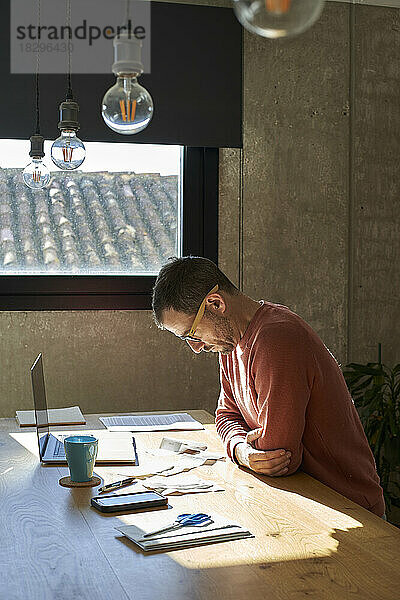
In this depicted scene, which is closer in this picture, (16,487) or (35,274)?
(16,487)

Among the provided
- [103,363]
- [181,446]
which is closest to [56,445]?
[181,446]

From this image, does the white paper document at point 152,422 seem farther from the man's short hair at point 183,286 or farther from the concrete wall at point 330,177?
the concrete wall at point 330,177

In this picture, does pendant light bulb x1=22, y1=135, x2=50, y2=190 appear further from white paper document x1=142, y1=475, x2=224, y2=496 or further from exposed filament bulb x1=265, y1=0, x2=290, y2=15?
exposed filament bulb x1=265, y1=0, x2=290, y2=15

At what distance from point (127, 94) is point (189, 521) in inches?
37.9

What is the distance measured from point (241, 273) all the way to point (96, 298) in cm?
74

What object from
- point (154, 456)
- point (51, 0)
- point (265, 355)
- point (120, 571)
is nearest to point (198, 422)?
point (154, 456)

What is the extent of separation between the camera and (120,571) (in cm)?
147

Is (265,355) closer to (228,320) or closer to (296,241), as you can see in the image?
(228,320)

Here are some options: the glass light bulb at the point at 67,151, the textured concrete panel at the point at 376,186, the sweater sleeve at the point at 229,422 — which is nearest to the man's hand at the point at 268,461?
the sweater sleeve at the point at 229,422

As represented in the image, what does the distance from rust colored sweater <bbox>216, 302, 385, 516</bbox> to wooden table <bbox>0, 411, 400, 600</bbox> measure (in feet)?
0.42

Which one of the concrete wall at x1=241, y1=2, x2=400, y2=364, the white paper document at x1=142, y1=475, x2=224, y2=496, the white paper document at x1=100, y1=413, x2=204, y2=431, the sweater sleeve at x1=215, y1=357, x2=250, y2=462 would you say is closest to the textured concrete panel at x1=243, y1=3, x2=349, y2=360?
the concrete wall at x1=241, y1=2, x2=400, y2=364

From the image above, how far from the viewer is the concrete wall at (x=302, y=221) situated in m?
3.83

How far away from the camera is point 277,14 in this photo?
1.11 metres

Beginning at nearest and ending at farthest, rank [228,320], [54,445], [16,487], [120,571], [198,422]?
[120,571], [16,487], [228,320], [54,445], [198,422]
